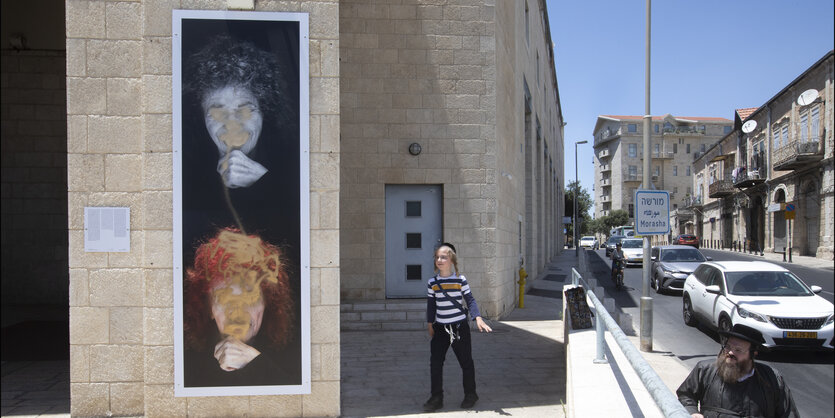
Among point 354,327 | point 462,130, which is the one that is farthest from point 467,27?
point 354,327

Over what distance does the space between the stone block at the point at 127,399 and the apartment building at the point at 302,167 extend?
0.02 m

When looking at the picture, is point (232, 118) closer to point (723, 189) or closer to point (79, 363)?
point (79, 363)

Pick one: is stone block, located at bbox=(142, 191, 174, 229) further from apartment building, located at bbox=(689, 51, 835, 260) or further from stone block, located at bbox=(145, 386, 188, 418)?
apartment building, located at bbox=(689, 51, 835, 260)

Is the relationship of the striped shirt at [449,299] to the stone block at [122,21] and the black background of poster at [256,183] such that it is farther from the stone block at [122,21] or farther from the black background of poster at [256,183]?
the stone block at [122,21]

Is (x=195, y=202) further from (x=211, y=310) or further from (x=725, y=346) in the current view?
(x=725, y=346)

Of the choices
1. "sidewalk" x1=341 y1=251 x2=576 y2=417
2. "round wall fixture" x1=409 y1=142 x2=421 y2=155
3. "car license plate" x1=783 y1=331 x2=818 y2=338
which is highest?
"round wall fixture" x1=409 y1=142 x2=421 y2=155

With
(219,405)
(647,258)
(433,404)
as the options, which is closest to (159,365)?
(219,405)

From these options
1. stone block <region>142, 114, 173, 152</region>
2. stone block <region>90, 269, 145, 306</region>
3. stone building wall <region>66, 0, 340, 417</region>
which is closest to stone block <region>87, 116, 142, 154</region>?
stone building wall <region>66, 0, 340, 417</region>

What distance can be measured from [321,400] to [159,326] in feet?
5.36

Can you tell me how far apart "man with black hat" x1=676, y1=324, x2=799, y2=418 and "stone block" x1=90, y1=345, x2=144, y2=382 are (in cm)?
478

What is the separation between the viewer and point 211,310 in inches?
218

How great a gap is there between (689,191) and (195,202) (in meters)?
16.4

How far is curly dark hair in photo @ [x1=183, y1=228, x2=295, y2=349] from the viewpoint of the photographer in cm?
552

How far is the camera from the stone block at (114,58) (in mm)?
5766
